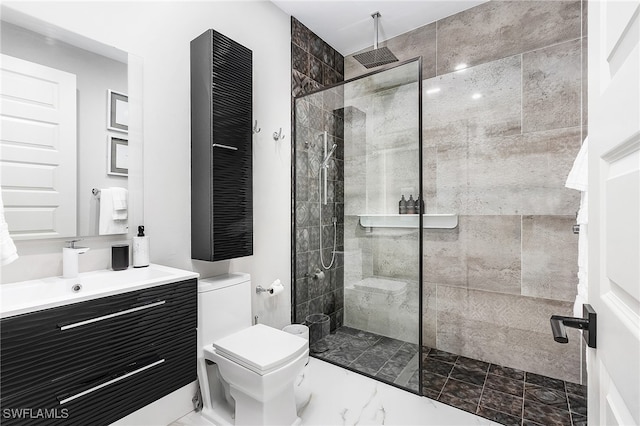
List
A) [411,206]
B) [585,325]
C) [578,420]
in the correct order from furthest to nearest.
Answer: [411,206], [578,420], [585,325]

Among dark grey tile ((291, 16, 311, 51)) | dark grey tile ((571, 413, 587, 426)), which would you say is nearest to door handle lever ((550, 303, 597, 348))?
dark grey tile ((571, 413, 587, 426))

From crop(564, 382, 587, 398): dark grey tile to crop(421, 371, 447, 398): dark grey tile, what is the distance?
0.77 metres

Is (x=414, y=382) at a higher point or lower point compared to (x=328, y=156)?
lower

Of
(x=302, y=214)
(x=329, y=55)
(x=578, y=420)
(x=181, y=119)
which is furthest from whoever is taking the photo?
(x=329, y=55)

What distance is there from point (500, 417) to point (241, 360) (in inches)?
59.6

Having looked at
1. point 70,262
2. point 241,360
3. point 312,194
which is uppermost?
point 312,194

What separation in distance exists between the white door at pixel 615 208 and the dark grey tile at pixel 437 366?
1.85 m

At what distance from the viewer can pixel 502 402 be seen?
6.48 ft

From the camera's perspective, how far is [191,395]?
1.92 meters

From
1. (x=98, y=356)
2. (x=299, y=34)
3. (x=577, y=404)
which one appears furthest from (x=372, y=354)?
(x=299, y=34)

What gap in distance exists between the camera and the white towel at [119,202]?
1651 millimetres

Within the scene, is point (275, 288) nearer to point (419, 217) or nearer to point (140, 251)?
point (140, 251)

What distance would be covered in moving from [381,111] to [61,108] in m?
1.84

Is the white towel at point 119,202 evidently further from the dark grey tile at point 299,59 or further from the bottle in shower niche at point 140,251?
the dark grey tile at point 299,59
